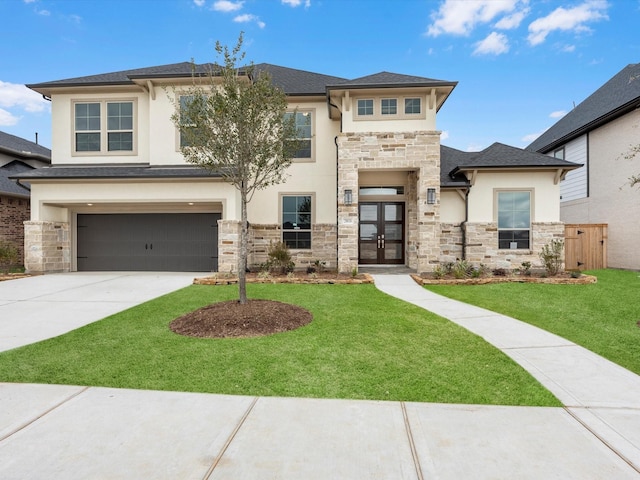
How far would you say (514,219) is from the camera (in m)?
12.0

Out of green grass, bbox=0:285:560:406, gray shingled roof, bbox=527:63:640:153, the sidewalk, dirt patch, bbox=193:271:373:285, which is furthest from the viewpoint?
gray shingled roof, bbox=527:63:640:153

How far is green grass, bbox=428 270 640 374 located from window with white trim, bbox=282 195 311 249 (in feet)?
17.4

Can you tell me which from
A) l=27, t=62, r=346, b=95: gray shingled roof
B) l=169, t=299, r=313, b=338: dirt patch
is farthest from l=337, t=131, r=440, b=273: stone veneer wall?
l=169, t=299, r=313, b=338: dirt patch

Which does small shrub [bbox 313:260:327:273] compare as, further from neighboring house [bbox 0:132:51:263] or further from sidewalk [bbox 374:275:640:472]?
neighboring house [bbox 0:132:51:263]

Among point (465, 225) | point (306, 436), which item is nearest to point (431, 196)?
point (465, 225)

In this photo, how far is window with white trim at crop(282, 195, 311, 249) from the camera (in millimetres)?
12492

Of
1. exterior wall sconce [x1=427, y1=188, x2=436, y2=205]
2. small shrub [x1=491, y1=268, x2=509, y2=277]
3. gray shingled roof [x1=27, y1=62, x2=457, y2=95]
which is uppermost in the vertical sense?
gray shingled roof [x1=27, y1=62, x2=457, y2=95]

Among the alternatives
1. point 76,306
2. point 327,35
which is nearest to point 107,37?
point 327,35

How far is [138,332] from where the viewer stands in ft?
16.8

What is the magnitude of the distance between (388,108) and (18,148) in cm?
1971

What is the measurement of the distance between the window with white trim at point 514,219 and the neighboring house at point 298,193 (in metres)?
0.04

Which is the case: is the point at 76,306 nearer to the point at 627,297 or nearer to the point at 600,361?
the point at 600,361

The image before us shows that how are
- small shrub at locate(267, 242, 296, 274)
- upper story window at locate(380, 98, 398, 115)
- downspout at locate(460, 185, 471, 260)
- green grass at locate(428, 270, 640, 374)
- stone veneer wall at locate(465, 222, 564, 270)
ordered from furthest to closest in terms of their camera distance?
downspout at locate(460, 185, 471, 260), stone veneer wall at locate(465, 222, 564, 270), small shrub at locate(267, 242, 296, 274), upper story window at locate(380, 98, 398, 115), green grass at locate(428, 270, 640, 374)

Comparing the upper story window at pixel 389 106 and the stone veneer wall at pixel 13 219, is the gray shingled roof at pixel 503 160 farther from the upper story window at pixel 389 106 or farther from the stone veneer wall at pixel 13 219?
the stone veneer wall at pixel 13 219
